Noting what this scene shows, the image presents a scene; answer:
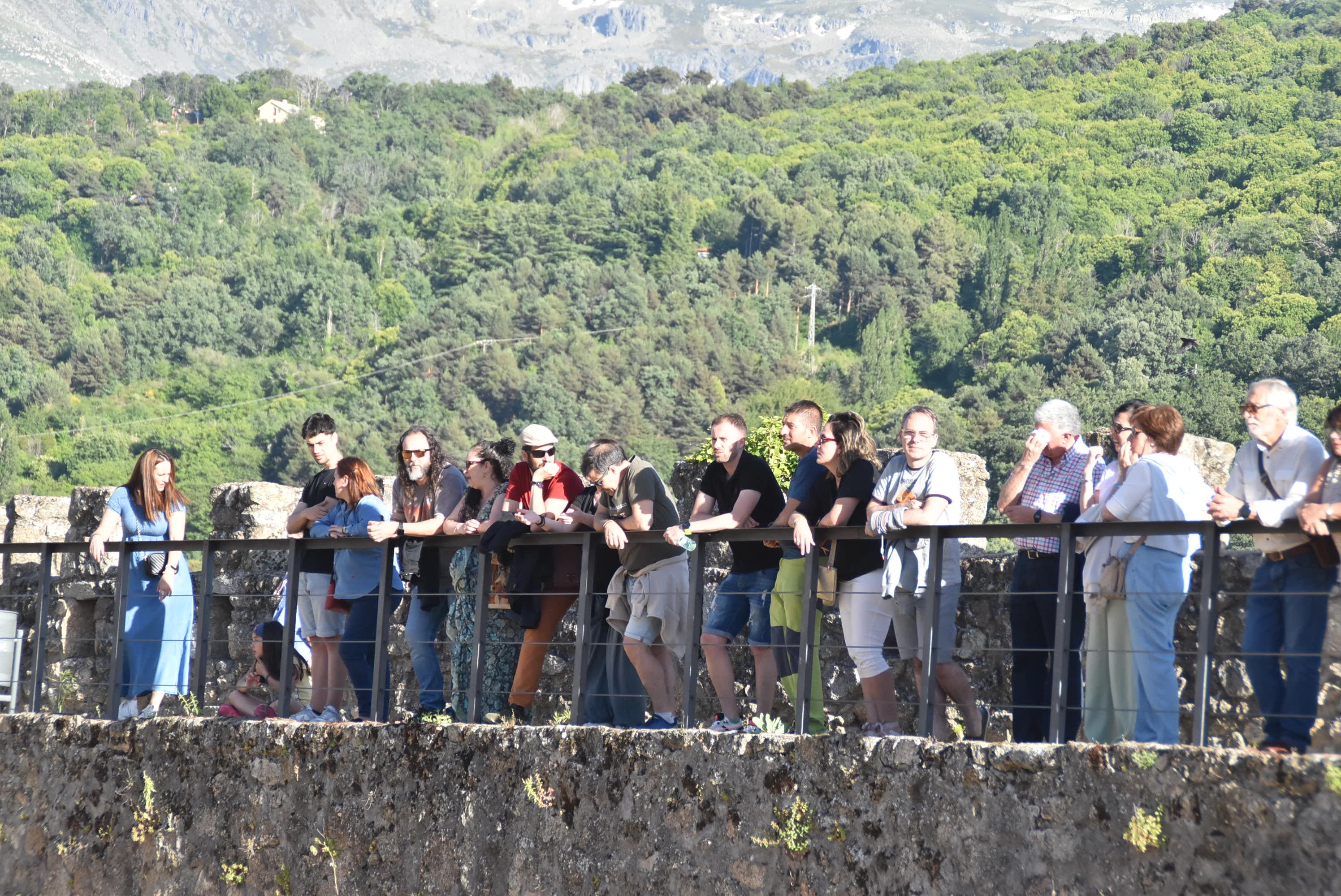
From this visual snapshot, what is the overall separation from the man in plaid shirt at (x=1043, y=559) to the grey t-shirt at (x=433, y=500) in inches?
97.6

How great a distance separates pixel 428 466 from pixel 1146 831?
391 centimetres

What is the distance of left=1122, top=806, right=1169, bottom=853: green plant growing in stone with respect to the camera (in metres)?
4.28

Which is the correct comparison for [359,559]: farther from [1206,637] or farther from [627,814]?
[1206,637]

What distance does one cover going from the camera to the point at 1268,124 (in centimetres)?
8806

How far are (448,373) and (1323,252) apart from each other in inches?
1768

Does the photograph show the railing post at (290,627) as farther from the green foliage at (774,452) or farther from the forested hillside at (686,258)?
the forested hillside at (686,258)

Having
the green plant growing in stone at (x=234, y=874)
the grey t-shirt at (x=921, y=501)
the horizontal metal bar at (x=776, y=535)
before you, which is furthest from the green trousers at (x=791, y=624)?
the green plant growing in stone at (x=234, y=874)

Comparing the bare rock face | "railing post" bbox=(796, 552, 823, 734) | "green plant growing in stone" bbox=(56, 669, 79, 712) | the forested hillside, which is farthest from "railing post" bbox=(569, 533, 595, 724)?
the forested hillside

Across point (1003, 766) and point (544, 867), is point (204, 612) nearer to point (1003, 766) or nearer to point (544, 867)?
point (544, 867)

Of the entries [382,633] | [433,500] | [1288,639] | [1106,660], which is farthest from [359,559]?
[1288,639]

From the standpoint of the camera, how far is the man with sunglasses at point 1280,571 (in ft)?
14.8

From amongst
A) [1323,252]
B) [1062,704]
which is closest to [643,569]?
[1062,704]

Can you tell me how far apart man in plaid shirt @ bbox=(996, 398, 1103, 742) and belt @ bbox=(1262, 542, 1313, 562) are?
883 millimetres

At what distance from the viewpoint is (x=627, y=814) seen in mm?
5719
